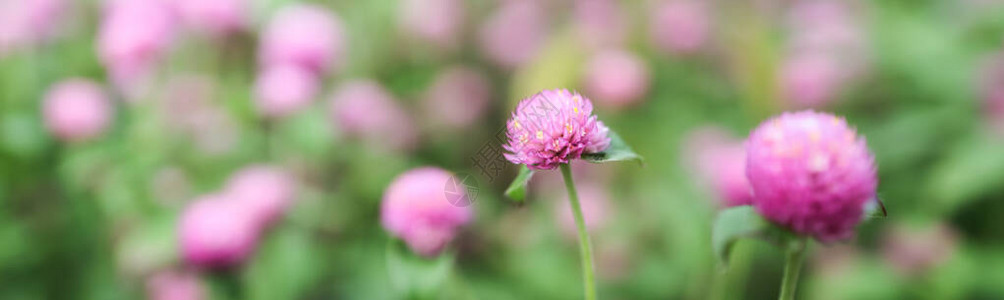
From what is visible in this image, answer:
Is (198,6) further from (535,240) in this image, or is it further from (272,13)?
(535,240)

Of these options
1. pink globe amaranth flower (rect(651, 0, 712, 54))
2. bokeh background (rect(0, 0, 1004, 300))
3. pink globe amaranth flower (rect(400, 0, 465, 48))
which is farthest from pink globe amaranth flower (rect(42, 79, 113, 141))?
pink globe amaranth flower (rect(651, 0, 712, 54))

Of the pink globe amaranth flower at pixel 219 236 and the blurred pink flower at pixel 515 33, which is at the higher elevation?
the blurred pink flower at pixel 515 33

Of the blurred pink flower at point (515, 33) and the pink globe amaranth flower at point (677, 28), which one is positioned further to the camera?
the blurred pink flower at point (515, 33)

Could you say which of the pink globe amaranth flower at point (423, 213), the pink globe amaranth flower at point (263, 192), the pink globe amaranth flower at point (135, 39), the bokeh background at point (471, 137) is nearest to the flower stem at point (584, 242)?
the pink globe amaranth flower at point (423, 213)

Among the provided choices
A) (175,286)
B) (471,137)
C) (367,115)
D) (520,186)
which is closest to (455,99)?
(471,137)

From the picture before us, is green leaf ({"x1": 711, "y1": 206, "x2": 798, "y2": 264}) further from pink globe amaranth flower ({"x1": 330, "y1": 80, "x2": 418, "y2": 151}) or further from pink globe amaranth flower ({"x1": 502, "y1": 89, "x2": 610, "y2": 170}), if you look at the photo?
pink globe amaranth flower ({"x1": 330, "y1": 80, "x2": 418, "y2": 151})

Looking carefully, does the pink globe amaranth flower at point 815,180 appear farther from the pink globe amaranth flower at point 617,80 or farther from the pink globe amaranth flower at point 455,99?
the pink globe amaranth flower at point 455,99
